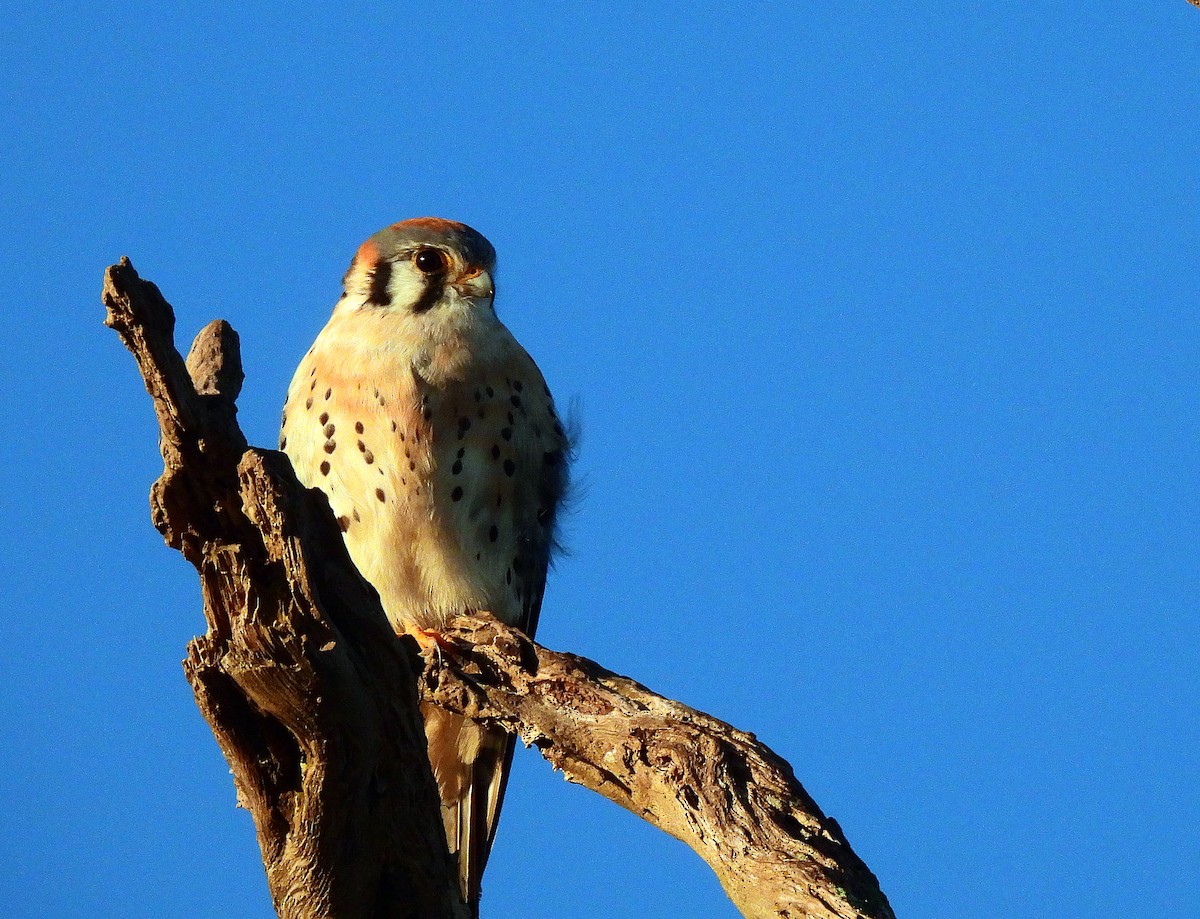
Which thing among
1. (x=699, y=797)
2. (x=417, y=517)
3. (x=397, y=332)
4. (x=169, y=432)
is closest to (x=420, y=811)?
(x=699, y=797)

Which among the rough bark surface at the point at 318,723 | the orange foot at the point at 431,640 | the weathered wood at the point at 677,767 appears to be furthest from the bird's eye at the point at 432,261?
the rough bark surface at the point at 318,723

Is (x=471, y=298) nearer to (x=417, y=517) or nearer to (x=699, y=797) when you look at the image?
(x=417, y=517)

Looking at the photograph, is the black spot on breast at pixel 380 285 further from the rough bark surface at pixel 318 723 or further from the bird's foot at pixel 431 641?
the rough bark surface at pixel 318 723

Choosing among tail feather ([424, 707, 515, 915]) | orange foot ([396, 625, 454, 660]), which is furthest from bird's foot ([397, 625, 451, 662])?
tail feather ([424, 707, 515, 915])

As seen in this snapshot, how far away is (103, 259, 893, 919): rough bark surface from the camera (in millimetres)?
3125

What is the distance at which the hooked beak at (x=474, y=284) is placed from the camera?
5.49 metres

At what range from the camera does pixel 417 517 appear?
527 centimetres

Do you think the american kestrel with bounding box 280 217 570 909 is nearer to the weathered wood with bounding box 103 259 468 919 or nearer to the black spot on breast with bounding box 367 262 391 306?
the black spot on breast with bounding box 367 262 391 306

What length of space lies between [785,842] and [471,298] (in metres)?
2.63

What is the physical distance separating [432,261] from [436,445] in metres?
0.74

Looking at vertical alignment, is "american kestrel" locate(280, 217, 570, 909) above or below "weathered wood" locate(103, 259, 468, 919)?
above

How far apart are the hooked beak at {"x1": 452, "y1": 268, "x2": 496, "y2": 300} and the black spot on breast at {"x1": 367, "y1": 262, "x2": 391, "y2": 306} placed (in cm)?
26

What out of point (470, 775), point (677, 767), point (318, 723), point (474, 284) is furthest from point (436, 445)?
point (318, 723)

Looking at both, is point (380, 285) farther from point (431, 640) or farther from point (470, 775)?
point (470, 775)
